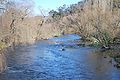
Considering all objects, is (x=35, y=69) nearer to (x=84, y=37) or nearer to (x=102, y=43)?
(x=102, y=43)

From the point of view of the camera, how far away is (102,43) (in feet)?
147

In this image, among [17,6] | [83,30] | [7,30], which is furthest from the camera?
[83,30]

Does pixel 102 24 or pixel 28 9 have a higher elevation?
pixel 28 9

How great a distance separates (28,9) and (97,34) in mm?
24757

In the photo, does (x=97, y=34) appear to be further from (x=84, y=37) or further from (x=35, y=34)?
(x=35, y=34)

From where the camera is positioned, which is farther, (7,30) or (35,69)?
(7,30)

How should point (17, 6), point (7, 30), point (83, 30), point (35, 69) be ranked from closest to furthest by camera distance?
1. point (35, 69)
2. point (7, 30)
3. point (17, 6)
4. point (83, 30)

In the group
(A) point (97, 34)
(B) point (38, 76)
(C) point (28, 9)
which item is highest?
(C) point (28, 9)

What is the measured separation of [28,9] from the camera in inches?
2559

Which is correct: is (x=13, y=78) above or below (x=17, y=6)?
below

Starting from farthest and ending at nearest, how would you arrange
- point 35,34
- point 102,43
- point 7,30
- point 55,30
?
point 55,30 < point 35,34 < point 7,30 < point 102,43

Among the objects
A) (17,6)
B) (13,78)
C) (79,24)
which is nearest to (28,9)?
(17,6)

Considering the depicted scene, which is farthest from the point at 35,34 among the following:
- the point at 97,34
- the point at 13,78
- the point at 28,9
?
the point at 13,78

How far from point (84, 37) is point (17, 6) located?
15.5m
